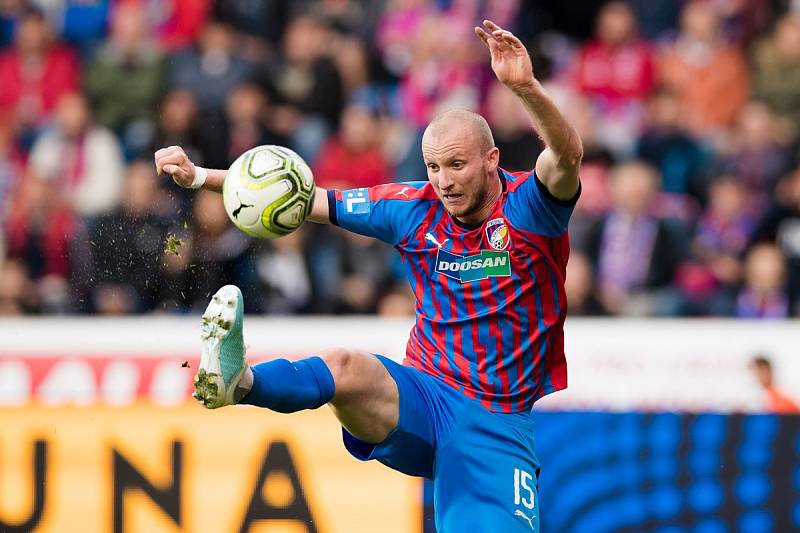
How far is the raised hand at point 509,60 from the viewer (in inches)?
226

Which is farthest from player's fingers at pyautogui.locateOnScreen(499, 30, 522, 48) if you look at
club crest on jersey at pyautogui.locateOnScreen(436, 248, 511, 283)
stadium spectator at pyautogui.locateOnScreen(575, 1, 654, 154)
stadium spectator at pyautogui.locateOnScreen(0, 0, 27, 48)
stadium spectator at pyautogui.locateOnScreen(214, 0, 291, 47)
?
stadium spectator at pyautogui.locateOnScreen(0, 0, 27, 48)

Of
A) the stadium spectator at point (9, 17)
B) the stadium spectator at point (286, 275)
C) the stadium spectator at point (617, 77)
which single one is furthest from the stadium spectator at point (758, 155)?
the stadium spectator at point (9, 17)

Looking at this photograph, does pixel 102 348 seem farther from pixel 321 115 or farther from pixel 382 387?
pixel 321 115

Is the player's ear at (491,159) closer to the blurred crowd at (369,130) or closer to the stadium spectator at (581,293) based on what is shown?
the blurred crowd at (369,130)

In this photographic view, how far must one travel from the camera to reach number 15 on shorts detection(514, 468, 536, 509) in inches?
245

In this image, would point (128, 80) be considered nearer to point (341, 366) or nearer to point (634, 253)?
point (634, 253)

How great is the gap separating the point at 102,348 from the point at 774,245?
224 inches

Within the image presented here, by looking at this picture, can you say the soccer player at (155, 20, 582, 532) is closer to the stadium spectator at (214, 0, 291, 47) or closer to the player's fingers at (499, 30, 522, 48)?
the player's fingers at (499, 30, 522, 48)

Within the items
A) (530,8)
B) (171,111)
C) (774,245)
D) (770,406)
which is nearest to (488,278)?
(770,406)

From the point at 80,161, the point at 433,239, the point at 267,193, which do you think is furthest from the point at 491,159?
the point at 80,161

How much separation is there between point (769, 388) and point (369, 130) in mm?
4825

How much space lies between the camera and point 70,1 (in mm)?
14367

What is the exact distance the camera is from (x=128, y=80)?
43.9ft

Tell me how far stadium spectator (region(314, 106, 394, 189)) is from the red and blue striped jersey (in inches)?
230
